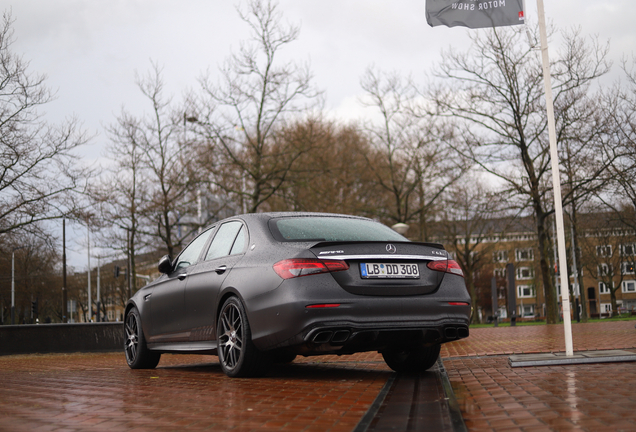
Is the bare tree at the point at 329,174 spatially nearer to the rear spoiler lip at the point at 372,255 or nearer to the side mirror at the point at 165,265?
the side mirror at the point at 165,265

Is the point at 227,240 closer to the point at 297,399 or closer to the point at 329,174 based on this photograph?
the point at 297,399

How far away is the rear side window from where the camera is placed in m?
6.63

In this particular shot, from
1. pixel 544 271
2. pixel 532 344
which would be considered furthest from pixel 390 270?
pixel 544 271

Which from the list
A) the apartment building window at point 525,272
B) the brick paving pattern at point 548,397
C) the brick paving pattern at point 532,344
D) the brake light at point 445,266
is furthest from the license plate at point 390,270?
the apartment building window at point 525,272

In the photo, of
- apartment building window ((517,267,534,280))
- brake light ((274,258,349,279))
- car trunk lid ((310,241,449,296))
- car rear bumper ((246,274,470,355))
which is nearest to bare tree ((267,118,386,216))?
car trunk lid ((310,241,449,296))

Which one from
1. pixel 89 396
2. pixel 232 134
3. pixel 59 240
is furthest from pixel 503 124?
pixel 89 396

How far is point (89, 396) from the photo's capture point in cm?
532

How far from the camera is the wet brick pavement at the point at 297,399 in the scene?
386 cm

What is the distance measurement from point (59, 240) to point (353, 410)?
20.4 m

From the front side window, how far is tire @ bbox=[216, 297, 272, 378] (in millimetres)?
1242

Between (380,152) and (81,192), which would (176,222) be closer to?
(81,192)

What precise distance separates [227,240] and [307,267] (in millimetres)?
1577

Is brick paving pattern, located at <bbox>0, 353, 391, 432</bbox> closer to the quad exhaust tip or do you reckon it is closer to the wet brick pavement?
the wet brick pavement

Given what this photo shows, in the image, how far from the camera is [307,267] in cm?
562
